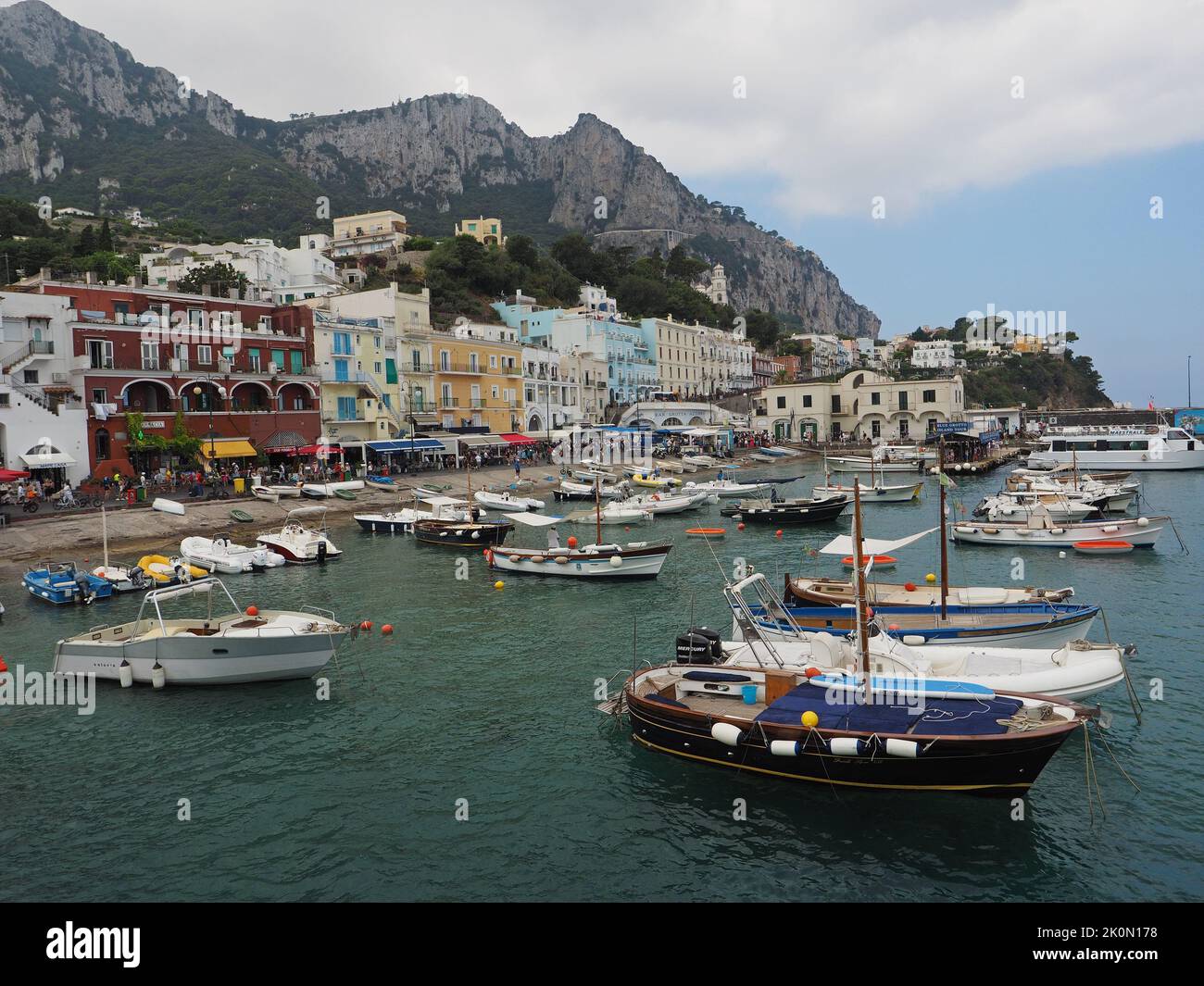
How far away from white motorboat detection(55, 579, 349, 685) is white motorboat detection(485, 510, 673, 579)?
41.8 feet

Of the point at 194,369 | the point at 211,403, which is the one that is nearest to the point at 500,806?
the point at 211,403

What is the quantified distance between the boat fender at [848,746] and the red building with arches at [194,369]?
49.5 meters

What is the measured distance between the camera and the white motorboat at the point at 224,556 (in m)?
34.8

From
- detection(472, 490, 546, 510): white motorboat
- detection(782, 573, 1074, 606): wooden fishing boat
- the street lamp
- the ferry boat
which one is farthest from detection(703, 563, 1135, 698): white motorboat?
the ferry boat

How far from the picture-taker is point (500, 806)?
531 inches

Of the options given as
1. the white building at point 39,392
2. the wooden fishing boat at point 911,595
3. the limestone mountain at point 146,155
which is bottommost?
the wooden fishing boat at point 911,595

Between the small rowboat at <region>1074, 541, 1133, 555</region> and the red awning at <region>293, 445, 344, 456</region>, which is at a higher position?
the red awning at <region>293, 445, 344, 456</region>

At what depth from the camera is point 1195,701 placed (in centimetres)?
1709

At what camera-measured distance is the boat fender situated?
42.1ft

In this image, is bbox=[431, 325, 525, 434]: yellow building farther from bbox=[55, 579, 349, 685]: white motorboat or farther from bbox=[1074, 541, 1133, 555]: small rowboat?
bbox=[55, 579, 349, 685]: white motorboat

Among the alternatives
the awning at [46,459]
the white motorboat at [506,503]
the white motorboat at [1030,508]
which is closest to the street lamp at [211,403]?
the awning at [46,459]

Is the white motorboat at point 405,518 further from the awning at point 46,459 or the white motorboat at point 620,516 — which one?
the awning at point 46,459

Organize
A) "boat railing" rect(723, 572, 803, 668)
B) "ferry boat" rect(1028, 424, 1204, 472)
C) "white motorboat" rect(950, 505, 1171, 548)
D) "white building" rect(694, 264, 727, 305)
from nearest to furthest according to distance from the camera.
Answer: "boat railing" rect(723, 572, 803, 668) < "white motorboat" rect(950, 505, 1171, 548) < "ferry boat" rect(1028, 424, 1204, 472) < "white building" rect(694, 264, 727, 305)

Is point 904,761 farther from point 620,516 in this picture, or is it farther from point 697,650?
point 620,516
